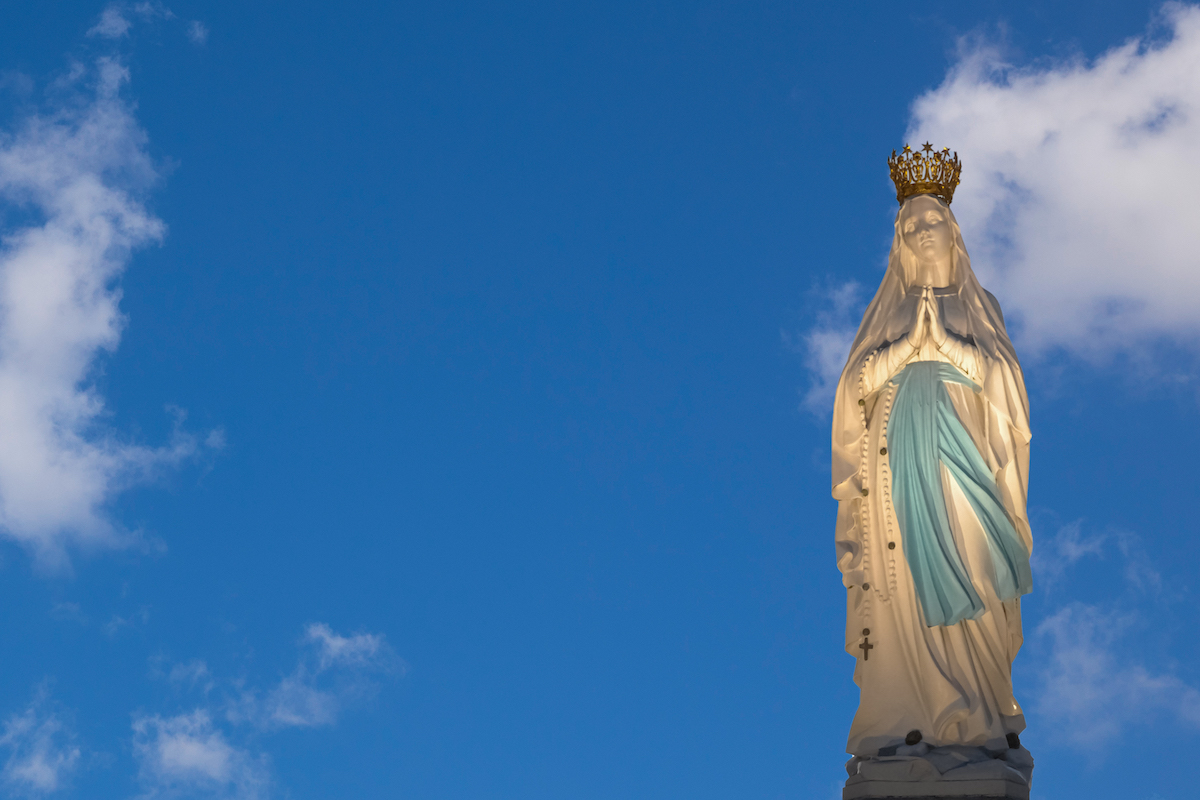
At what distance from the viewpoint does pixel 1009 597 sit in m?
11.5

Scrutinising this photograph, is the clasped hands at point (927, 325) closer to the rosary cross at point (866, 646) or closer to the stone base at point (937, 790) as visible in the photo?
the rosary cross at point (866, 646)

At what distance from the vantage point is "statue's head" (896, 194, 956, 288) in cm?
1311

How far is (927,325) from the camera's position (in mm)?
12766

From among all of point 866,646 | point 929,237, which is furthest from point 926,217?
point 866,646

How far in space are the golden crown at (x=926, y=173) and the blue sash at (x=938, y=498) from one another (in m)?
1.90

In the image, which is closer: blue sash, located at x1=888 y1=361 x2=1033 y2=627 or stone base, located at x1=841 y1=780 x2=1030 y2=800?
stone base, located at x1=841 y1=780 x2=1030 y2=800

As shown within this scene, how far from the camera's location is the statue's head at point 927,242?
13.1m

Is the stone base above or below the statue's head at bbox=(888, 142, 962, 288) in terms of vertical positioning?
below

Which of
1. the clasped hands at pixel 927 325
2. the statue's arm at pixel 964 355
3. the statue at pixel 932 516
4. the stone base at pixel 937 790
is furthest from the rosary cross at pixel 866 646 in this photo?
the clasped hands at pixel 927 325

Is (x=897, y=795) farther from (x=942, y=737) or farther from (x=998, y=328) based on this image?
(x=998, y=328)

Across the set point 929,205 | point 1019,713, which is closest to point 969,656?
point 1019,713

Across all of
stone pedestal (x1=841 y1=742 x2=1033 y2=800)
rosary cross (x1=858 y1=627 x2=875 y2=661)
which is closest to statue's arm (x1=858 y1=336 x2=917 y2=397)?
rosary cross (x1=858 y1=627 x2=875 y2=661)

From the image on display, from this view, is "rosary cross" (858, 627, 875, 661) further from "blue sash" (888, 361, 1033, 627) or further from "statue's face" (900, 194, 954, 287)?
"statue's face" (900, 194, 954, 287)

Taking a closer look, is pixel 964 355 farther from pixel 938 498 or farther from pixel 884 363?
pixel 938 498
